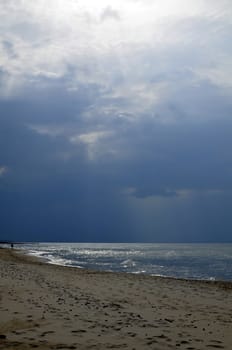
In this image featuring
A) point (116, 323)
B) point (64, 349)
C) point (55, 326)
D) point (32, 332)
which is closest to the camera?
point (64, 349)

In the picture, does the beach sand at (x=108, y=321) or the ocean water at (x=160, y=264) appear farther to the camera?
the ocean water at (x=160, y=264)

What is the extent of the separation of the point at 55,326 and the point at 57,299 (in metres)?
4.67

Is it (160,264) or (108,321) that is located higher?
(108,321)

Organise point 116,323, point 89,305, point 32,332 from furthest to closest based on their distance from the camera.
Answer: point 89,305 → point 116,323 → point 32,332

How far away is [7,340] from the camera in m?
8.19

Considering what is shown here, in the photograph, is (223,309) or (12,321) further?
(223,309)

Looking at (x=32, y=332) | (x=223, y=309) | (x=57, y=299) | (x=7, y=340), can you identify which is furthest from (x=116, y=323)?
(x=223, y=309)

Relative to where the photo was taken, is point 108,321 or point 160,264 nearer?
point 108,321

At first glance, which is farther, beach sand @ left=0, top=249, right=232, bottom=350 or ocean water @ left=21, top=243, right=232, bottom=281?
ocean water @ left=21, top=243, right=232, bottom=281

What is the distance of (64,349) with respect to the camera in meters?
7.63

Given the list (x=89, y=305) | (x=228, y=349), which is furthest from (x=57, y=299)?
(x=228, y=349)

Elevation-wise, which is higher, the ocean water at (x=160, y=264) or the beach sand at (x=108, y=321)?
the beach sand at (x=108, y=321)

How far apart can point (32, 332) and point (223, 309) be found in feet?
26.9

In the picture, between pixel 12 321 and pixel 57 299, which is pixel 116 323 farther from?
pixel 57 299
